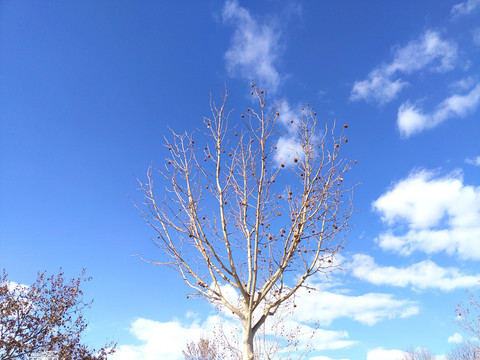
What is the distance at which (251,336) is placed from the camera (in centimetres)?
495

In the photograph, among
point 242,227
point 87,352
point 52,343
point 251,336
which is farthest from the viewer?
point 87,352

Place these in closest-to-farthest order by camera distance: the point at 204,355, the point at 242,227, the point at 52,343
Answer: the point at 242,227 < the point at 52,343 < the point at 204,355

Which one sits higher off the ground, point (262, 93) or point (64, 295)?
point (64, 295)

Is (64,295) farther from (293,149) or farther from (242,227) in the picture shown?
(293,149)

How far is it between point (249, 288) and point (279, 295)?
496 millimetres

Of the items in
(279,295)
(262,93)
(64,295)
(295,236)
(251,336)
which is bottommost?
(251,336)

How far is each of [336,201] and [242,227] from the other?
159cm

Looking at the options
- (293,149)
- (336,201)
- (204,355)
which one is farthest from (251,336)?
(204,355)

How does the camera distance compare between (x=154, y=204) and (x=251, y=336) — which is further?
(x=154, y=204)

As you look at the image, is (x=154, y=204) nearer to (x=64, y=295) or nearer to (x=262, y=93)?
(x=262, y=93)

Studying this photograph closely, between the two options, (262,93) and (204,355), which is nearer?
(262,93)

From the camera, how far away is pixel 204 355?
57.8 ft

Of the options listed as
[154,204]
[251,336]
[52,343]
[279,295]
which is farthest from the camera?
[52,343]

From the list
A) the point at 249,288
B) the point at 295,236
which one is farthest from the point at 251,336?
the point at 295,236
